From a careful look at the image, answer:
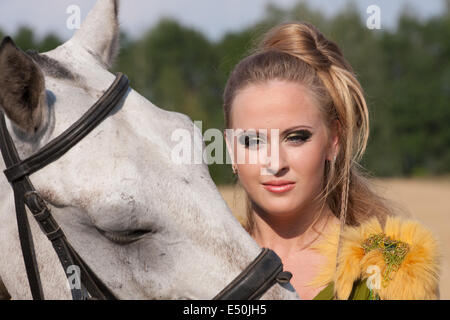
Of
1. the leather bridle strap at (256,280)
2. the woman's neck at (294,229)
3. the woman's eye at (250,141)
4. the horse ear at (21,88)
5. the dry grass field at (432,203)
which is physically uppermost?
the horse ear at (21,88)

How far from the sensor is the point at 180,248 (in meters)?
2.00

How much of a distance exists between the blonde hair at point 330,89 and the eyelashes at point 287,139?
0.22 m

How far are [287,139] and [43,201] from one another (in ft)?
4.04

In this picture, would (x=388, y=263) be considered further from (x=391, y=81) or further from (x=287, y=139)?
(x=391, y=81)

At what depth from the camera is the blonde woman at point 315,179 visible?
2.47m

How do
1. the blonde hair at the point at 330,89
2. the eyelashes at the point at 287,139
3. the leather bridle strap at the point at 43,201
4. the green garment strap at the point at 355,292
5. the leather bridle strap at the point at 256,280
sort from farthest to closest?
the blonde hair at the point at 330,89 → the eyelashes at the point at 287,139 → the green garment strap at the point at 355,292 → the leather bridle strap at the point at 43,201 → the leather bridle strap at the point at 256,280

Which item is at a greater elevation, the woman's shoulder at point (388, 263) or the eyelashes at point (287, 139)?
the eyelashes at point (287, 139)

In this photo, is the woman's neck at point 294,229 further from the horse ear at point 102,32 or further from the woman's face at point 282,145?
the horse ear at point 102,32

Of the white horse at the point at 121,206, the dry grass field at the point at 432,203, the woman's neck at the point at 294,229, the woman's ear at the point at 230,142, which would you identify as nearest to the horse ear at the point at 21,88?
the white horse at the point at 121,206

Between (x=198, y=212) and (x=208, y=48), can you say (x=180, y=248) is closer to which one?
(x=198, y=212)

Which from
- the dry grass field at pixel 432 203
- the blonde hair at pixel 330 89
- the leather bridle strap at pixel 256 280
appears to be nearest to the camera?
the leather bridle strap at pixel 256 280

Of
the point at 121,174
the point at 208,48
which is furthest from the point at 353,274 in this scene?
the point at 208,48

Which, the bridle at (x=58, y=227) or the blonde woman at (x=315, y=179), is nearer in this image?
the bridle at (x=58, y=227)

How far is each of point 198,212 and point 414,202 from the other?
21431mm
